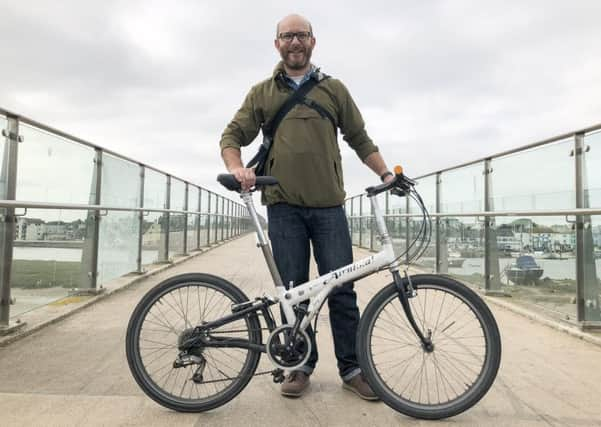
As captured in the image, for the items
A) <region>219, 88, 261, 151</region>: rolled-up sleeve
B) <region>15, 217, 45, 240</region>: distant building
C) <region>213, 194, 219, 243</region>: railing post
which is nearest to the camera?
<region>219, 88, 261, 151</region>: rolled-up sleeve

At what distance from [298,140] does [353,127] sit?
36 centimetres

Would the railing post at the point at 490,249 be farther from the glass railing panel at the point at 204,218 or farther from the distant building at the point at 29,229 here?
the glass railing panel at the point at 204,218

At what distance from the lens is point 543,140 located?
3762 mm

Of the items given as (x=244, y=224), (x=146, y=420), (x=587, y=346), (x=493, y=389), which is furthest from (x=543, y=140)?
(x=244, y=224)

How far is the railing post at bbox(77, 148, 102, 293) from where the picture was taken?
4.33 metres

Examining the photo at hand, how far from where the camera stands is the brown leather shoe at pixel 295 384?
2.05m

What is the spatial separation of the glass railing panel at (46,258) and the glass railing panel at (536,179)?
421cm

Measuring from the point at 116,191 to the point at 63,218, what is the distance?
1.21 metres

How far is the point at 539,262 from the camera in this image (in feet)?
12.9

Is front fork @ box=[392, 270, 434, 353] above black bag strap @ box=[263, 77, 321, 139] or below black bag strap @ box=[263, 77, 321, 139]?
below

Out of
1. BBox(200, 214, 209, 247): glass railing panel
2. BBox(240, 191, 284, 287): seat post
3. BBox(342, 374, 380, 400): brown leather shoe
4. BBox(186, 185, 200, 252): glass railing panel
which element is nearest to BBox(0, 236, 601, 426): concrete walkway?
BBox(342, 374, 380, 400): brown leather shoe

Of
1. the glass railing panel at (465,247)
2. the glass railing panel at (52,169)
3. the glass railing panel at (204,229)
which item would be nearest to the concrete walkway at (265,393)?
the glass railing panel at (52,169)

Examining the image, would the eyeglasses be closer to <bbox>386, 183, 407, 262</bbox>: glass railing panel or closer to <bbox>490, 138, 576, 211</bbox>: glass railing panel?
<bbox>490, 138, 576, 211</bbox>: glass railing panel

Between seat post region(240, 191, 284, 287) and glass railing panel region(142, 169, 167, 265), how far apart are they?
461 cm
